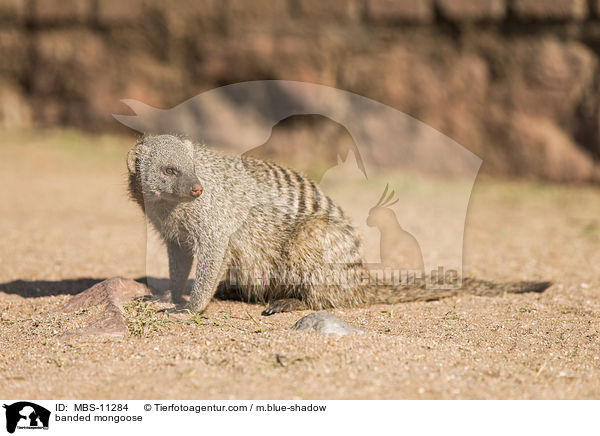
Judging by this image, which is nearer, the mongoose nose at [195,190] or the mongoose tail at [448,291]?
the mongoose nose at [195,190]

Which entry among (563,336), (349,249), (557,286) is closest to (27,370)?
(349,249)

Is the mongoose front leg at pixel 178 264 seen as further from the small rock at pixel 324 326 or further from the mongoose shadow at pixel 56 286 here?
the small rock at pixel 324 326

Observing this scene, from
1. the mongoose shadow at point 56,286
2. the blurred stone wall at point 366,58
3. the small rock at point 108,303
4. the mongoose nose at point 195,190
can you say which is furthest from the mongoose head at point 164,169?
the blurred stone wall at point 366,58

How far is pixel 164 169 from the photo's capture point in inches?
138

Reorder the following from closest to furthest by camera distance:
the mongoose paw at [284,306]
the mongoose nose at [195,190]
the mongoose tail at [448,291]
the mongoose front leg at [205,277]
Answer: the mongoose nose at [195,190]
the mongoose front leg at [205,277]
the mongoose paw at [284,306]
the mongoose tail at [448,291]

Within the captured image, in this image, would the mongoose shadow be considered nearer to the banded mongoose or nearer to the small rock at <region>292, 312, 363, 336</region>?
the banded mongoose

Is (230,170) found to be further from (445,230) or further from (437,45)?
(437,45)

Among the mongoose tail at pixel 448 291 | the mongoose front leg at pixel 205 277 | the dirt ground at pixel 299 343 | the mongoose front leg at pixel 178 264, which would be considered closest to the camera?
the dirt ground at pixel 299 343

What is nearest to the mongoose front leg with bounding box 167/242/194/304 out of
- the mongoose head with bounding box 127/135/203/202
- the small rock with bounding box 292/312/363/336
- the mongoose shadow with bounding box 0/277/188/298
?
the mongoose shadow with bounding box 0/277/188/298

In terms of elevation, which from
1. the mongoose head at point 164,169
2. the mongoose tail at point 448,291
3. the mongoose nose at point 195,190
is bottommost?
the mongoose tail at point 448,291

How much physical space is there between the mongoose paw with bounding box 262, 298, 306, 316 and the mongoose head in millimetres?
738

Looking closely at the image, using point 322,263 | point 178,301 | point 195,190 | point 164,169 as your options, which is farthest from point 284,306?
point 164,169

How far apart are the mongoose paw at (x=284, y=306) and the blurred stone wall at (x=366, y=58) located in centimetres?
560

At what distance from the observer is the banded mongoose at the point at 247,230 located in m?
3.59
